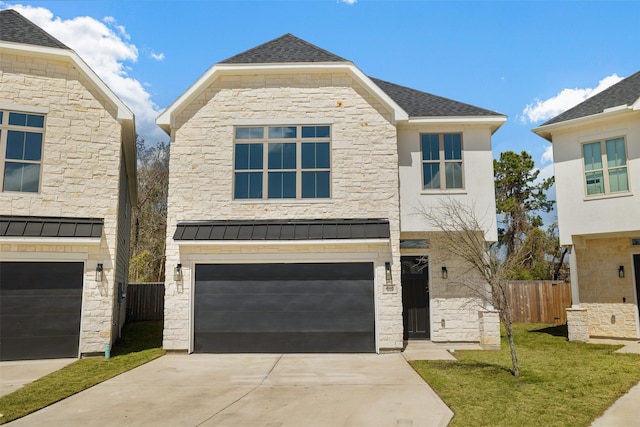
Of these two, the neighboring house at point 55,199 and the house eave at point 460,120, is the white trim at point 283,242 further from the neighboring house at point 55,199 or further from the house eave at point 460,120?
the house eave at point 460,120

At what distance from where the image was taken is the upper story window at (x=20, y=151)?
1253 centimetres

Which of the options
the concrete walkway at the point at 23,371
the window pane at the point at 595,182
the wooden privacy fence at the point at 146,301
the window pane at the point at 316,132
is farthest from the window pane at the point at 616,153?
the wooden privacy fence at the point at 146,301

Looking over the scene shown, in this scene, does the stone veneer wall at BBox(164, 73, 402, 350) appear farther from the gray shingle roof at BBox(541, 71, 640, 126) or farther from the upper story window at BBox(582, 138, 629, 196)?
the upper story window at BBox(582, 138, 629, 196)

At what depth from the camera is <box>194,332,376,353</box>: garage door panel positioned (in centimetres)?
1302

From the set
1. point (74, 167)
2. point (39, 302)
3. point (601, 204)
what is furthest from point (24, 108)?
point (601, 204)

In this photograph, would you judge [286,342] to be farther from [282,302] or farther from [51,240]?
[51,240]

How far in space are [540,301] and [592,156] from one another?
7531mm

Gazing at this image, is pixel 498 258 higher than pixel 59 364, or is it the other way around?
pixel 498 258

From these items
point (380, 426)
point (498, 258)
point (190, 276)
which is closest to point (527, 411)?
point (380, 426)

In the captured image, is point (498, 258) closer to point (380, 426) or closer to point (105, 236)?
point (380, 426)

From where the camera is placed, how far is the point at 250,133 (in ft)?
45.7

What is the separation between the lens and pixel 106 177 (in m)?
13.0

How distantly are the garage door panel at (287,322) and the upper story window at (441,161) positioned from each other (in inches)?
172

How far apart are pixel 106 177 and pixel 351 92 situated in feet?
23.0
